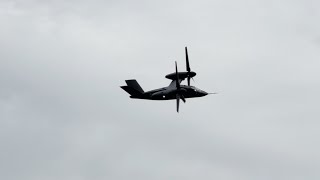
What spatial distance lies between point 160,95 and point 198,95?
10968 mm

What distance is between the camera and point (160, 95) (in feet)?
653

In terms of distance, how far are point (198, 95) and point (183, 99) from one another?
8107 mm

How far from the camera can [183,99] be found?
19300 cm

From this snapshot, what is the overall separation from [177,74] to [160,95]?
9.51m

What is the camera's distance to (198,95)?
199625mm

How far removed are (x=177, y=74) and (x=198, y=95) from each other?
10.6 m

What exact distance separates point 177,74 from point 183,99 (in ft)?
23.6

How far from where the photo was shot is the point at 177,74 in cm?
19338

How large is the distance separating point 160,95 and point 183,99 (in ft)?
29.3
